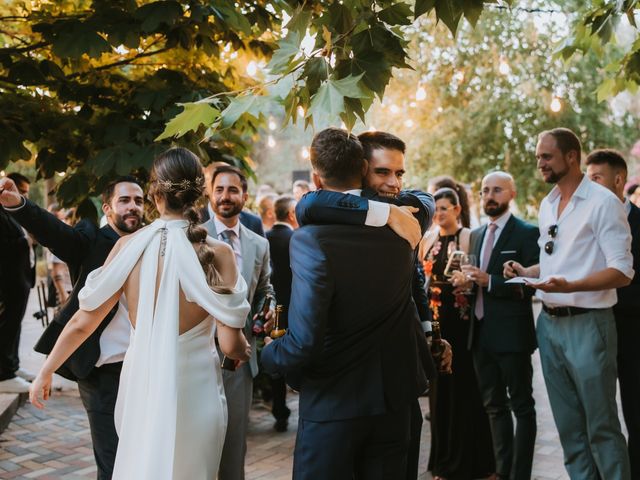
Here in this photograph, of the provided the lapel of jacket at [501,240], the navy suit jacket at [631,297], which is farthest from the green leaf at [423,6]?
the navy suit jacket at [631,297]

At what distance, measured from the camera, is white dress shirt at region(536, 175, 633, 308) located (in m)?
4.09

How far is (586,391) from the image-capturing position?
4.14 meters

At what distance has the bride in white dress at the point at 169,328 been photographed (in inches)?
117

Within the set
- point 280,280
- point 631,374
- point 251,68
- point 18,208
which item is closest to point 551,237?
point 631,374

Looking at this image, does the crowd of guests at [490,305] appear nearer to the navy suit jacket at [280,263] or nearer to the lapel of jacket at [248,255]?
the lapel of jacket at [248,255]

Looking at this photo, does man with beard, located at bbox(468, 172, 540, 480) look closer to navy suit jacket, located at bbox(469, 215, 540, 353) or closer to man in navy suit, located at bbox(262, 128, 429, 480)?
navy suit jacket, located at bbox(469, 215, 540, 353)

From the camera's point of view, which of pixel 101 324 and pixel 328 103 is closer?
pixel 328 103

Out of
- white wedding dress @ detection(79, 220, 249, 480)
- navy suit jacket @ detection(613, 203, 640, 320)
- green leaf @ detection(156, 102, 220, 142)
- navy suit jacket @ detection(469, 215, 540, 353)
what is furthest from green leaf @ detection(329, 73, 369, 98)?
navy suit jacket @ detection(613, 203, 640, 320)

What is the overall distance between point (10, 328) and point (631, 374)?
6.51m

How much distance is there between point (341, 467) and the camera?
289cm

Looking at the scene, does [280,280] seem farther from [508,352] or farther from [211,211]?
[508,352]

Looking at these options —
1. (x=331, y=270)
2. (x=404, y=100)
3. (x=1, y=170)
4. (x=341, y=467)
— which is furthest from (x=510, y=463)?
(x=404, y=100)

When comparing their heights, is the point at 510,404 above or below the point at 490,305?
below

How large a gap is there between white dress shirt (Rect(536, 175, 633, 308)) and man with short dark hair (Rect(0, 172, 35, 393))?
5803mm
